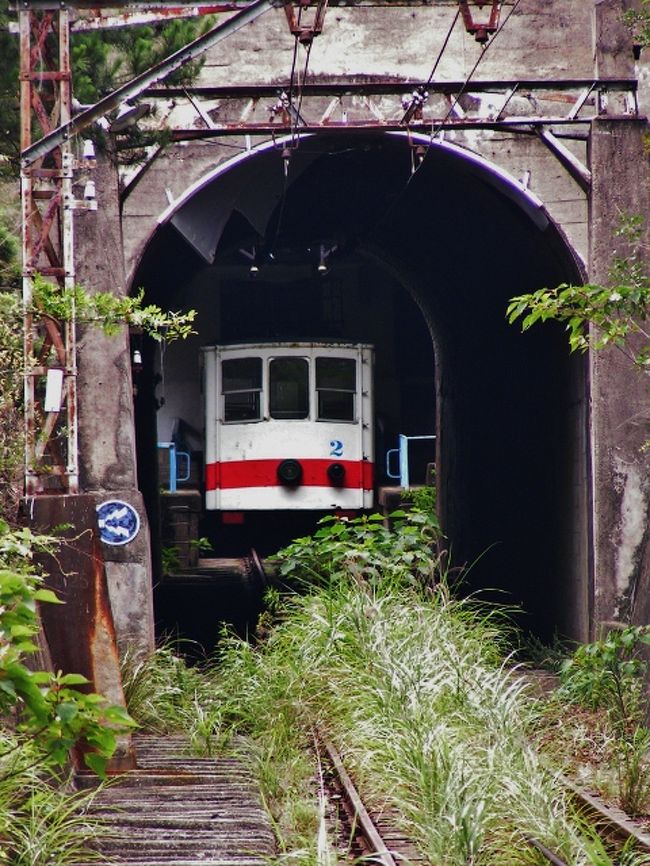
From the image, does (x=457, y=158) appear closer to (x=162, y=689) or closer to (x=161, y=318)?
(x=161, y=318)

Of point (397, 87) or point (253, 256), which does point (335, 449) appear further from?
point (397, 87)

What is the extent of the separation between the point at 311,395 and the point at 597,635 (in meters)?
7.99

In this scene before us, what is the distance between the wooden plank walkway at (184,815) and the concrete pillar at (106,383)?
347 centimetres

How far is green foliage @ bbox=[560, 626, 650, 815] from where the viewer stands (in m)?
7.51

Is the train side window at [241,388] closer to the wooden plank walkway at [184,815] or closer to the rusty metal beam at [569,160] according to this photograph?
the rusty metal beam at [569,160]

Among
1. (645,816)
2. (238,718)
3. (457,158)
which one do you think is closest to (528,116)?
(457,158)

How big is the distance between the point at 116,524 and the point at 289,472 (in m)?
7.29

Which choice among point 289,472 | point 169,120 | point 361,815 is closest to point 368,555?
point 169,120

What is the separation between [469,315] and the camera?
16.2 metres

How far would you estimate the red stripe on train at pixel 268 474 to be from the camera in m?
18.9

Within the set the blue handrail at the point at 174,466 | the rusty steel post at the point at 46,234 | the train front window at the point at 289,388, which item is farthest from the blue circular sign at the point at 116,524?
the blue handrail at the point at 174,466

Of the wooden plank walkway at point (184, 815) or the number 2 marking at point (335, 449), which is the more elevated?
the number 2 marking at point (335, 449)

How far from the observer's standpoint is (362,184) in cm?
1556

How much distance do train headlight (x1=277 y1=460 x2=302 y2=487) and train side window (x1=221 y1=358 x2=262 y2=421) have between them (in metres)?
0.80
